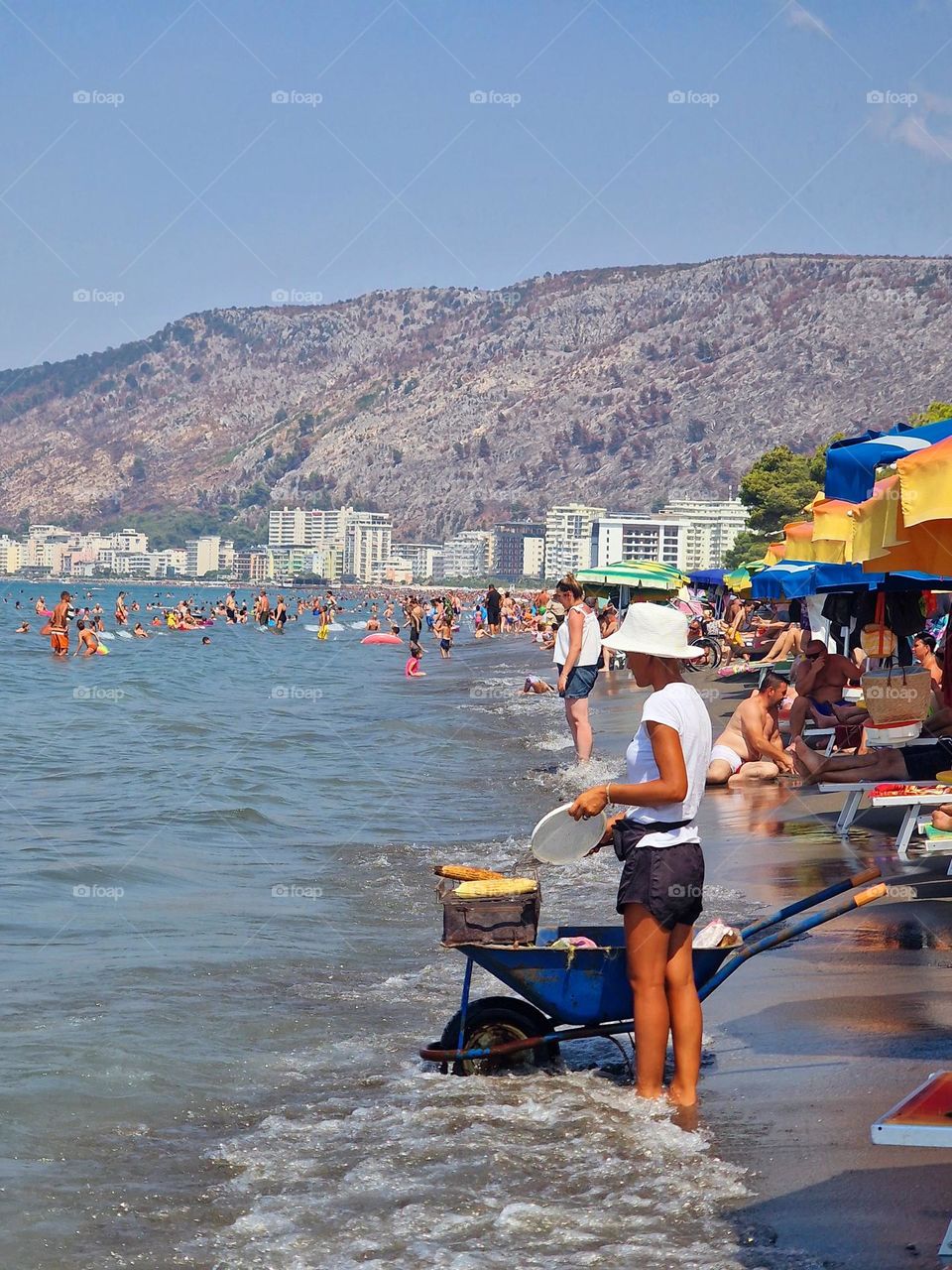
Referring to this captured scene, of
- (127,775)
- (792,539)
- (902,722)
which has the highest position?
(792,539)

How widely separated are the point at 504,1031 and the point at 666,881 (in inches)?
41.5

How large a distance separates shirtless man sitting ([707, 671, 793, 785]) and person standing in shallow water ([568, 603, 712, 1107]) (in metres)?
7.85

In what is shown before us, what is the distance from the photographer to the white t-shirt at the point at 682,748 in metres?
5.07

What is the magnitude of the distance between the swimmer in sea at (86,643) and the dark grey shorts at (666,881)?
44021mm

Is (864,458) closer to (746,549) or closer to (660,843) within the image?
(660,843)

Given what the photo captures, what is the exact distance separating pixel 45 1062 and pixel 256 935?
2417 mm

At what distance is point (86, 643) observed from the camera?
48.2 m

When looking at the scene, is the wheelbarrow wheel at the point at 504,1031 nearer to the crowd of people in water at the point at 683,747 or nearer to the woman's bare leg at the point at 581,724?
the crowd of people in water at the point at 683,747

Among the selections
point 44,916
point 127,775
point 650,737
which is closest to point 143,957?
point 44,916

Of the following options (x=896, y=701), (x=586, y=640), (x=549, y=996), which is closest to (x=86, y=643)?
(x=586, y=640)

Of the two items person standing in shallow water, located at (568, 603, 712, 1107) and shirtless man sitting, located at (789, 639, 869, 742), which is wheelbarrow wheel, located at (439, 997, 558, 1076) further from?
shirtless man sitting, located at (789, 639, 869, 742)

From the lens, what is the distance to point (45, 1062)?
6109mm

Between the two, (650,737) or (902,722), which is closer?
(650,737)

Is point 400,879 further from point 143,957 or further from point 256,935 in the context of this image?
point 143,957
